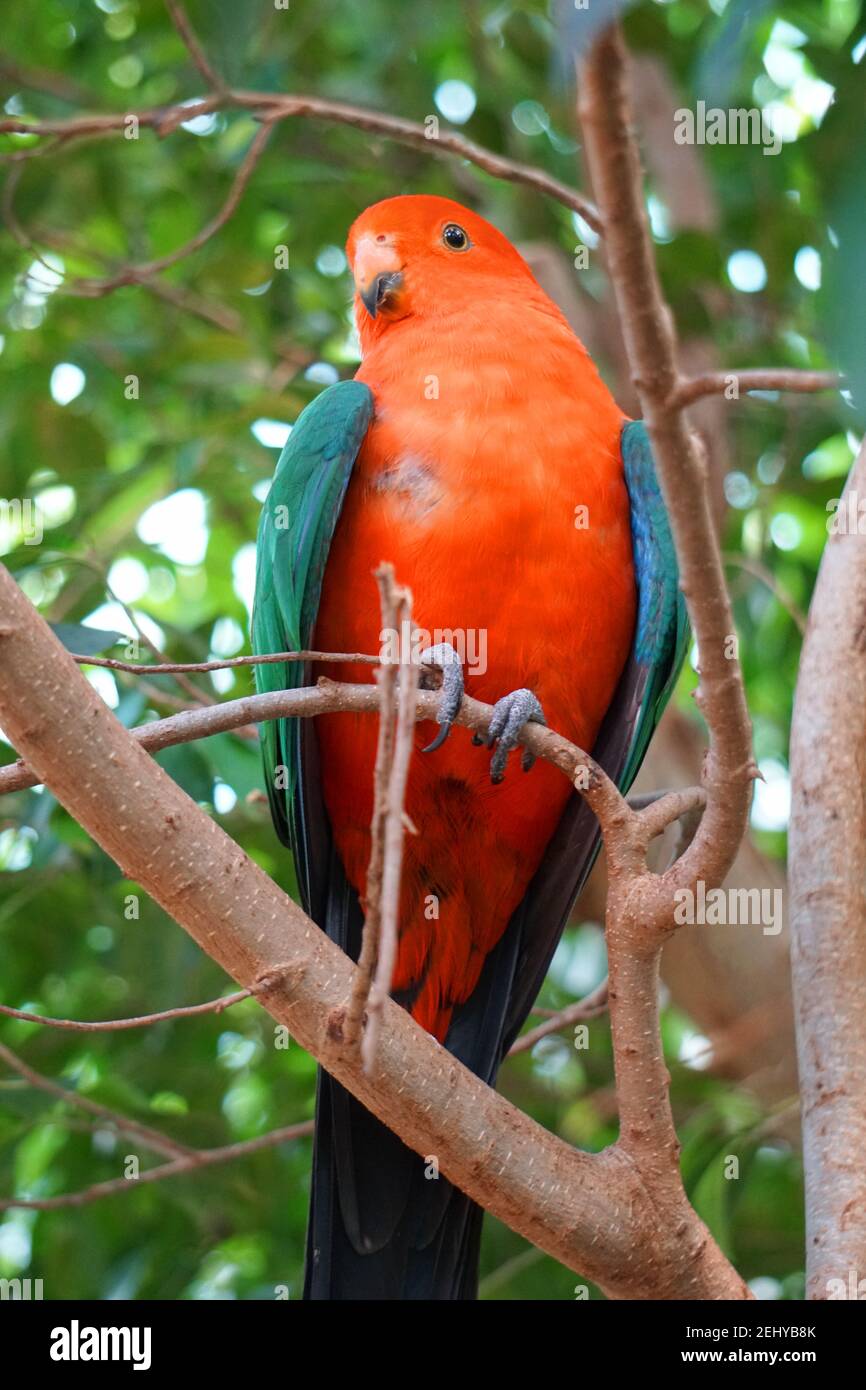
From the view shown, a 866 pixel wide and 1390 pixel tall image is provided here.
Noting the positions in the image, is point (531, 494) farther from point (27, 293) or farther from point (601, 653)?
point (27, 293)

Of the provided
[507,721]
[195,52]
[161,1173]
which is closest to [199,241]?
[195,52]

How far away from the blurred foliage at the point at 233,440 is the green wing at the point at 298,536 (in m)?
0.21

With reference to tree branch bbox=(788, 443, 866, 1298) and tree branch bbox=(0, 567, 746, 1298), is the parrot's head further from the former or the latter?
tree branch bbox=(0, 567, 746, 1298)

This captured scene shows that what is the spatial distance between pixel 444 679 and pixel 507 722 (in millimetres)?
126

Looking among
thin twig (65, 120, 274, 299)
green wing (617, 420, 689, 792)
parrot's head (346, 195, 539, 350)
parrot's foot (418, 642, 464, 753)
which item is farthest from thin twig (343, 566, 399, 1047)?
thin twig (65, 120, 274, 299)

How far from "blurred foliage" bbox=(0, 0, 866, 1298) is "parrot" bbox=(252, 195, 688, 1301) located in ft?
0.92

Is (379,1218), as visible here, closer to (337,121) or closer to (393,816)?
(393,816)

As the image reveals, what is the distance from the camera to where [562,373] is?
2492mm

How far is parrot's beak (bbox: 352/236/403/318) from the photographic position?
2676 mm

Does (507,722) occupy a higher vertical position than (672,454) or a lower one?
higher

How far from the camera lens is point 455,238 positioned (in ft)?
9.09

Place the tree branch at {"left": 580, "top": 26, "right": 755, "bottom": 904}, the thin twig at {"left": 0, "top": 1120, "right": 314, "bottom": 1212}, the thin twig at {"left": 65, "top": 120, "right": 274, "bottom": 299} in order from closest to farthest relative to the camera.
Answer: the tree branch at {"left": 580, "top": 26, "right": 755, "bottom": 904} → the thin twig at {"left": 0, "top": 1120, "right": 314, "bottom": 1212} → the thin twig at {"left": 65, "top": 120, "right": 274, "bottom": 299}

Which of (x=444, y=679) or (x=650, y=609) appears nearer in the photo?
(x=444, y=679)
